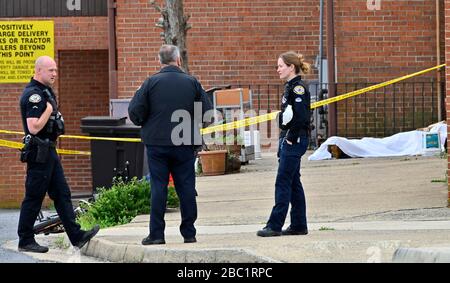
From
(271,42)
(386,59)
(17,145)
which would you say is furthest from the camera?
(17,145)

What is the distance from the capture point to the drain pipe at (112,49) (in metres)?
22.4

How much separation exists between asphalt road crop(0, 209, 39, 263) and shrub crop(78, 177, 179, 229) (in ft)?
3.32

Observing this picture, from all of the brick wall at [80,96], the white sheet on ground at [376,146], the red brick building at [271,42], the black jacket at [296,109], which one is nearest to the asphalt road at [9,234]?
the brick wall at [80,96]

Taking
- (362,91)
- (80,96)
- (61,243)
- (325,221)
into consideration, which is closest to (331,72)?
(362,91)

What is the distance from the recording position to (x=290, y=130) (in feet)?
35.1

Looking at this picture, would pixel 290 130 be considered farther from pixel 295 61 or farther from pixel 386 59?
pixel 386 59

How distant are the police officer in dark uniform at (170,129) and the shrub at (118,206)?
264cm

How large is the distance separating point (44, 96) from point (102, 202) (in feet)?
9.04

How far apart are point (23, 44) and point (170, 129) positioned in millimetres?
13279

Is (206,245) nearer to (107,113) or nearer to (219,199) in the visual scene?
(219,199)

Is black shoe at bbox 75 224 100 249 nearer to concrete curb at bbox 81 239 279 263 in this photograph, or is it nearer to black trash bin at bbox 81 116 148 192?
concrete curb at bbox 81 239 279 263

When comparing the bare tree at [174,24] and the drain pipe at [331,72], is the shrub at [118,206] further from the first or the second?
the drain pipe at [331,72]

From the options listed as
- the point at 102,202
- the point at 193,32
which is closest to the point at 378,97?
the point at 193,32

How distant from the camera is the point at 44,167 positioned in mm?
10977
